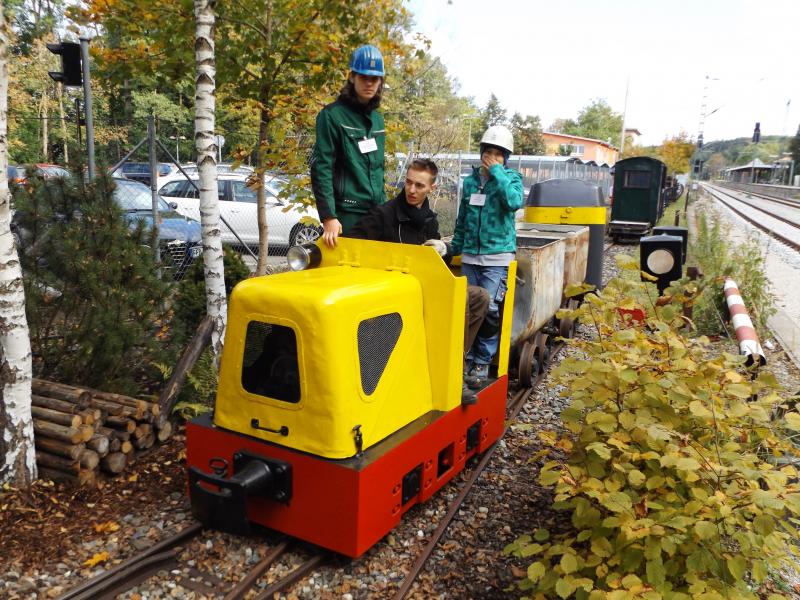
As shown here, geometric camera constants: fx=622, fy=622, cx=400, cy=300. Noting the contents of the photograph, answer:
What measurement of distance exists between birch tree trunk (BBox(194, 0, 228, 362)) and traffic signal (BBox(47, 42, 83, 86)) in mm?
2326

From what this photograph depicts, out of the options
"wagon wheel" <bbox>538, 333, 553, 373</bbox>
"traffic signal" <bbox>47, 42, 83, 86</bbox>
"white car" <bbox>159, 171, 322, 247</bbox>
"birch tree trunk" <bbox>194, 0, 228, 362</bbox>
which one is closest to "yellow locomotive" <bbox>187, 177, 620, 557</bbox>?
"birch tree trunk" <bbox>194, 0, 228, 362</bbox>

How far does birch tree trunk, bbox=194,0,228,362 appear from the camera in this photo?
16.0 feet

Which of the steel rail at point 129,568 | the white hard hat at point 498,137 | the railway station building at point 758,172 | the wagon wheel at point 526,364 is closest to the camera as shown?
the steel rail at point 129,568

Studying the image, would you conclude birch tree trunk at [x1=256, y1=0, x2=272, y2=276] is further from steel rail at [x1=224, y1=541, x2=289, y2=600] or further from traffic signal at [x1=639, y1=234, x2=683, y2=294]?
steel rail at [x1=224, y1=541, x2=289, y2=600]

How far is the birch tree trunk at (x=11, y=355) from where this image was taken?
3459mm

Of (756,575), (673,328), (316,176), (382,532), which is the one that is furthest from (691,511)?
(316,176)

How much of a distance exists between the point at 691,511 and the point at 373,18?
18.6 ft

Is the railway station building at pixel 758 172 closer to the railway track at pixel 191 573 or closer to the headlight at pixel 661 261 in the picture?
the headlight at pixel 661 261

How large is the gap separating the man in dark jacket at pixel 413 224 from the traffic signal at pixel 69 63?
4258 mm

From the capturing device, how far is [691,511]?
8.19ft

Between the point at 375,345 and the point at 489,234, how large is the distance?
5.60 feet

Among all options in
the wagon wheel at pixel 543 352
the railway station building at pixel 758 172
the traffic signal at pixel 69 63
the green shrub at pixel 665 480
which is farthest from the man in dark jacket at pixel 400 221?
the railway station building at pixel 758 172

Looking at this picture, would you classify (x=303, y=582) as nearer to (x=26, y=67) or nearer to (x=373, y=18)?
Result: (x=373, y=18)

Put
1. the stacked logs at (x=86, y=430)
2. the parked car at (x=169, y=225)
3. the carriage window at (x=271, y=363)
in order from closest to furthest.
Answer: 1. the carriage window at (x=271, y=363)
2. the stacked logs at (x=86, y=430)
3. the parked car at (x=169, y=225)
